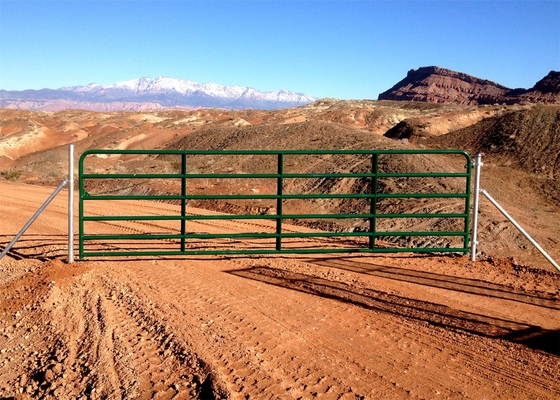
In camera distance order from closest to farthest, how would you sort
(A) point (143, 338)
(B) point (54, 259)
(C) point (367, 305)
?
1. (A) point (143, 338)
2. (C) point (367, 305)
3. (B) point (54, 259)

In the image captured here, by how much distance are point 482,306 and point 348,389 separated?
3.03 m

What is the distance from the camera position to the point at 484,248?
12344mm

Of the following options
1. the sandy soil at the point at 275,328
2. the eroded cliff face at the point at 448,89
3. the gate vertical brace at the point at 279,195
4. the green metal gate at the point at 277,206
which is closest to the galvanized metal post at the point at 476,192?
the green metal gate at the point at 277,206

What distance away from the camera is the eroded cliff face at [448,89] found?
147 m

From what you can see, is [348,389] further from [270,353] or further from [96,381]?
[96,381]

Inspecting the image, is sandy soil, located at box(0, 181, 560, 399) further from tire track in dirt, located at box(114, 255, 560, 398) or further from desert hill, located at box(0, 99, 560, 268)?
desert hill, located at box(0, 99, 560, 268)

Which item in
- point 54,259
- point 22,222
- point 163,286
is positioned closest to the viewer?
point 163,286

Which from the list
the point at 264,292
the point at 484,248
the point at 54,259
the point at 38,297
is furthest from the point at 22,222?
the point at 484,248

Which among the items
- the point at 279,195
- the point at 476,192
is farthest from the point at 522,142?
the point at 279,195

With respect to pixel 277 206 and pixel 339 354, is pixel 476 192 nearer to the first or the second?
pixel 277 206

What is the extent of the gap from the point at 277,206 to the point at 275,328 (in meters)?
3.65

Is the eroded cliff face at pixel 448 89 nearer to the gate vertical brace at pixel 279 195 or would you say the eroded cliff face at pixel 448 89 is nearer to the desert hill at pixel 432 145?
the desert hill at pixel 432 145

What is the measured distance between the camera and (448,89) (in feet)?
542

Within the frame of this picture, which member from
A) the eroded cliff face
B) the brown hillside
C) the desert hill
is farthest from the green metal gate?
the eroded cliff face
